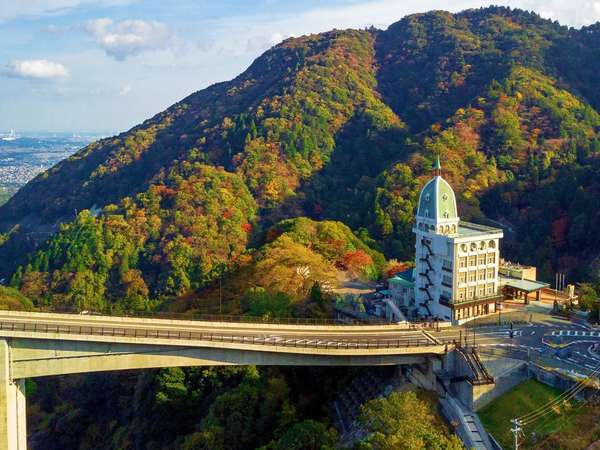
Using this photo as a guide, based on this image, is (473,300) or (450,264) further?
(473,300)

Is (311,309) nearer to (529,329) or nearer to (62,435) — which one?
(529,329)

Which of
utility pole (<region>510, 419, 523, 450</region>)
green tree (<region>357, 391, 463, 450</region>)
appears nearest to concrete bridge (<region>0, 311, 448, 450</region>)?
green tree (<region>357, 391, 463, 450</region>)

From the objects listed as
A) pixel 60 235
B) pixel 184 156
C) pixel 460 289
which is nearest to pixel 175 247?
pixel 60 235

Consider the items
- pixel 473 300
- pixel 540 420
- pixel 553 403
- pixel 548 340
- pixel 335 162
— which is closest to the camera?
pixel 540 420

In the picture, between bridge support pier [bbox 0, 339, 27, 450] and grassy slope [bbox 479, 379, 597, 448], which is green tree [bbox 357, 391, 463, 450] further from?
bridge support pier [bbox 0, 339, 27, 450]

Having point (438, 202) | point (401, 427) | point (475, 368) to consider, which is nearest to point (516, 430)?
Answer: point (401, 427)

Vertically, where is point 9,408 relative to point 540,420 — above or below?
below

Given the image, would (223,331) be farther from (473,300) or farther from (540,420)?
(540,420)
